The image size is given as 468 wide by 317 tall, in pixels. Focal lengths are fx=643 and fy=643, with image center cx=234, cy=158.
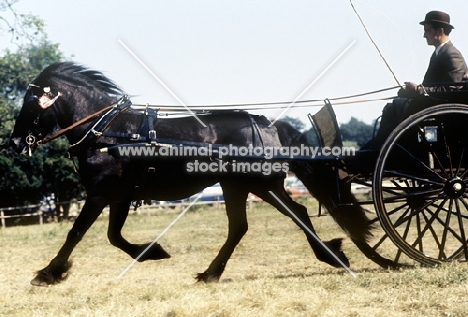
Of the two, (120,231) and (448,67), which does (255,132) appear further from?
(448,67)

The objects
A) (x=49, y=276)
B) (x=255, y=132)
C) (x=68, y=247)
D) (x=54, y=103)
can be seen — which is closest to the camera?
(x=49, y=276)

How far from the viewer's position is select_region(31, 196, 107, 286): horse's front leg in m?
6.76

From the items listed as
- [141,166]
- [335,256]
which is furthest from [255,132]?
[335,256]

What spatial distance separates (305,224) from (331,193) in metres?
0.66

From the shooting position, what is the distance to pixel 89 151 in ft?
23.3

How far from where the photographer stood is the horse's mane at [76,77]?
7.47 metres

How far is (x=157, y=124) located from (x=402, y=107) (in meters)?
2.79

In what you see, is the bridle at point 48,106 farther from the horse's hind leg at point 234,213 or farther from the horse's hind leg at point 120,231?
the horse's hind leg at point 234,213

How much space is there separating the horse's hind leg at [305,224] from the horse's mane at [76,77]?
87.0 inches

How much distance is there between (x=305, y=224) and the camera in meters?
7.63

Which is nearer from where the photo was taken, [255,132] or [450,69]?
[450,69]

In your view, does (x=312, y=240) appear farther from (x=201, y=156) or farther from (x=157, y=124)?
(x=157, y=124)

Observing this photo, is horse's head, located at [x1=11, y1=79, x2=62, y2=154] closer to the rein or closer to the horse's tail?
the rein

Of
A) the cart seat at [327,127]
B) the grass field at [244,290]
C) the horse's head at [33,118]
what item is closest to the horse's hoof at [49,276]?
the grass field at [244,290]
